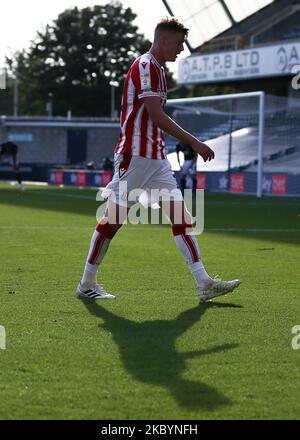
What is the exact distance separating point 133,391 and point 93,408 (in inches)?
13.1

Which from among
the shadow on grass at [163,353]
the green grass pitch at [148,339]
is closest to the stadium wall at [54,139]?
the green grass pitch at [148,339]

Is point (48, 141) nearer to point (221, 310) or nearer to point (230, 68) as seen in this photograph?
point (230, 68)

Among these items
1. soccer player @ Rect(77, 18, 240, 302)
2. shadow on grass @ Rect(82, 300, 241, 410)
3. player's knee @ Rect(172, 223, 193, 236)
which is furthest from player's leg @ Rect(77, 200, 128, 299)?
player's knee @ Rect(172, 223, 193, 236)

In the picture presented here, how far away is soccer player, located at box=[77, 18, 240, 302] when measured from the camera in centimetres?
682

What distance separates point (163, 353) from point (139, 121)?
237cm

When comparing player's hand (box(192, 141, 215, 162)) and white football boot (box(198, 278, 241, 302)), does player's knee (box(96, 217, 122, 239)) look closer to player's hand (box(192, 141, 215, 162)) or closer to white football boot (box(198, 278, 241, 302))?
white football boot (box(198, 278, 241, 302))

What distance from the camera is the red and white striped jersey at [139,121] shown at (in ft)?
22.5

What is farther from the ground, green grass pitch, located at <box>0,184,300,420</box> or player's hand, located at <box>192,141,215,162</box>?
player's hand, located at <box>192,141,215,162</box>

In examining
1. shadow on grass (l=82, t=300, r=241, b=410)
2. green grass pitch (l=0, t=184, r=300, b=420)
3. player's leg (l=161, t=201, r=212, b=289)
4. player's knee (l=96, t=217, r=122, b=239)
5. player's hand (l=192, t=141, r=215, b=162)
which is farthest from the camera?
player's knee (l=96, t=217, r=122, b=239)

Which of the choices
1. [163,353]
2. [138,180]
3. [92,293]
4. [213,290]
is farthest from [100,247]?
[163,353]

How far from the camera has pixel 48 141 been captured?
233 ft

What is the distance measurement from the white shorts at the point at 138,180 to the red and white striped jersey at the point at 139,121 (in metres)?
0.06

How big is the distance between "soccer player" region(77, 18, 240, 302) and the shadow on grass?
0.32 meters
